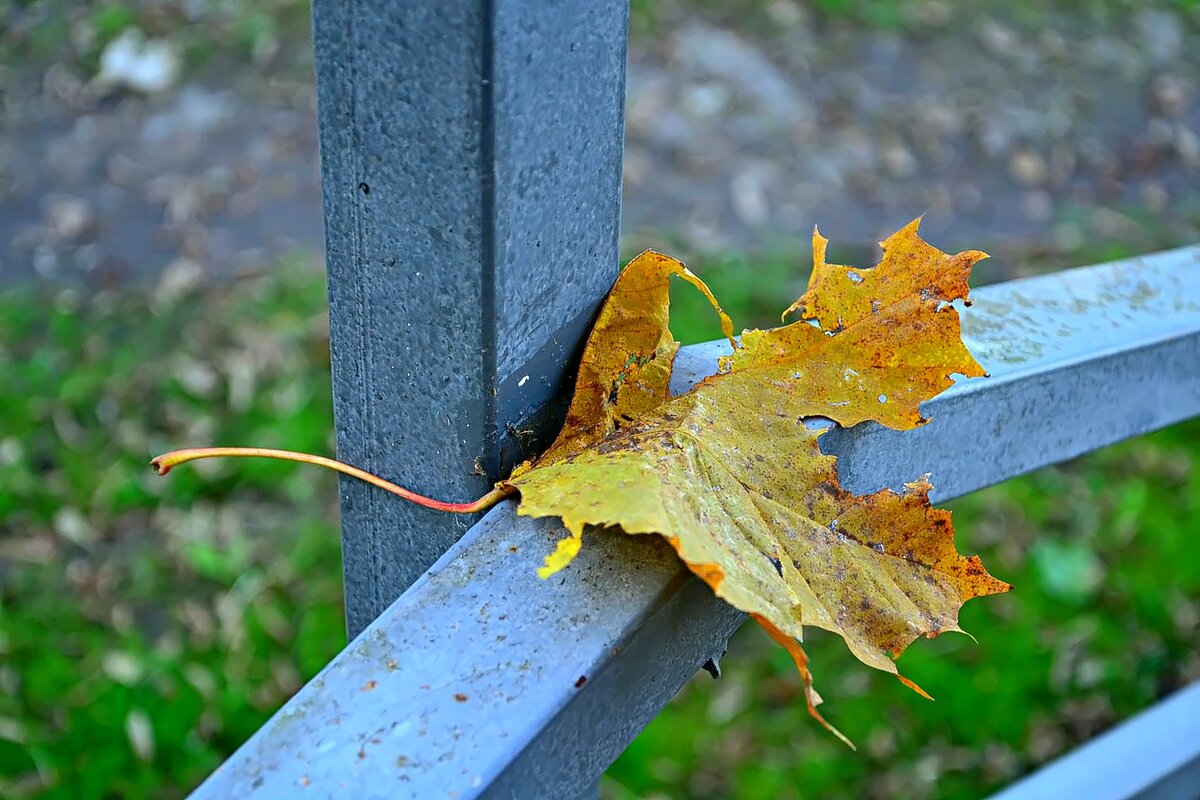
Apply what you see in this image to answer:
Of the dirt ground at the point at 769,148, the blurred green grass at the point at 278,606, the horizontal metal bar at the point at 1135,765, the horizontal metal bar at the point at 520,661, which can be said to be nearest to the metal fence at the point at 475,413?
the horizontal metal bar at the point at 520,661

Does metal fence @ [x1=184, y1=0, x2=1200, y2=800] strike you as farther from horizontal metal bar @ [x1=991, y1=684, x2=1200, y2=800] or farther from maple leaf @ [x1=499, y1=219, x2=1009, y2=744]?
horizontal metal bar @ [x1=991, y1=684, x2=1200, y2=800]

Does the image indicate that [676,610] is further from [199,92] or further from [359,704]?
[199,92]

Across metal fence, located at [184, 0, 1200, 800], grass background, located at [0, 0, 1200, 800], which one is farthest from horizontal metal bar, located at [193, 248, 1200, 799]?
grass background, located at [0, 0, 1200, 800]

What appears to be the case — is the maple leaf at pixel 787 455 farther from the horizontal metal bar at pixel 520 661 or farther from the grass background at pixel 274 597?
the grass background at pixel 274 597

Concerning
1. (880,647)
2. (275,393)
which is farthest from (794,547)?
(275,393)

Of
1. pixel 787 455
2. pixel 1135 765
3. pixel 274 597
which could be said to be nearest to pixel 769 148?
pixel 274 597

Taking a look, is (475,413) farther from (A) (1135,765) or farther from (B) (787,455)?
(A) (1135,765)

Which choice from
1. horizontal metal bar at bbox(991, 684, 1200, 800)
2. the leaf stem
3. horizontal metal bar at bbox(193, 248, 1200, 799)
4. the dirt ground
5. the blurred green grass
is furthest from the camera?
the dirt ground
